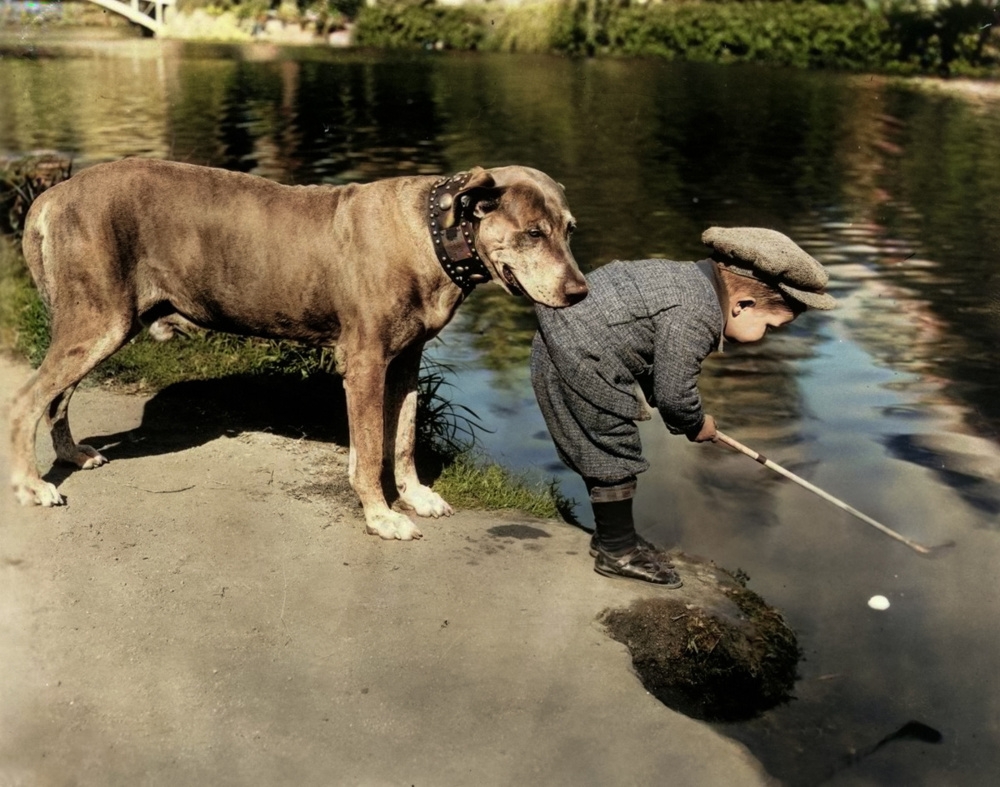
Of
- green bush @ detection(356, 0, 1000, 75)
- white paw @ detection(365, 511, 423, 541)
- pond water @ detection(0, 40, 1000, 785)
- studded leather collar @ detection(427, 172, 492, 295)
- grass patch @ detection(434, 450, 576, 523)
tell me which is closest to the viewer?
studded leather collar @ detection(427, 172, 492, 295)

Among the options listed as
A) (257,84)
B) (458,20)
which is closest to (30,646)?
(257,84)

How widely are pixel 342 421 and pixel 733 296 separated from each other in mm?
3002

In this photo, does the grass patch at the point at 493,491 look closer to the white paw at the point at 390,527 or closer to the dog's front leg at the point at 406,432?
the dog's front leg at the point at 406,432

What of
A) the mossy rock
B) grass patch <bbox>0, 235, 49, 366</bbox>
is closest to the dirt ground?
the mossy rock

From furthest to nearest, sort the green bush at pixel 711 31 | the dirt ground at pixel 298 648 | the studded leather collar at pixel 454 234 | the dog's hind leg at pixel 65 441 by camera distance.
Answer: the green bush at pixel 711 31 < the dog's hind leg at pixel 65 441 < the studded leather collar at pixel 454 234 < the dirt ground at pixel 298 648

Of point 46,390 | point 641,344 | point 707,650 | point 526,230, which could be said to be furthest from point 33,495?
point 707,650

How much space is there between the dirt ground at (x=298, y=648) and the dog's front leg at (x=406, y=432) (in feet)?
0.61

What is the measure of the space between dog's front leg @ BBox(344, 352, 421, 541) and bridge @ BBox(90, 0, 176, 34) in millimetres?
14347

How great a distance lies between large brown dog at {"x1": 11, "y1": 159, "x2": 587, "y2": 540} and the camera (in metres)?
5.69

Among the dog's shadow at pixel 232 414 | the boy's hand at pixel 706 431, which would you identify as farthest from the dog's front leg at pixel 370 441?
the boy's hand at pixel 706 431

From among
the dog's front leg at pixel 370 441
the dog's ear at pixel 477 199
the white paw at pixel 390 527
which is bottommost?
the white paw at pixel 390 527

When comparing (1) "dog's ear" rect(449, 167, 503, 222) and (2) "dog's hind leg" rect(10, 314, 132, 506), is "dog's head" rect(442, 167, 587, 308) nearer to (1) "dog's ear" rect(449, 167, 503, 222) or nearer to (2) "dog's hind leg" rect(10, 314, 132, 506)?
(1) "dog's ear" rect(449, 167, 503, 222)

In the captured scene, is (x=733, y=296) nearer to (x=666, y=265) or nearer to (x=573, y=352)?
(x=666, y=265)

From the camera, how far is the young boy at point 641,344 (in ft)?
18.8
